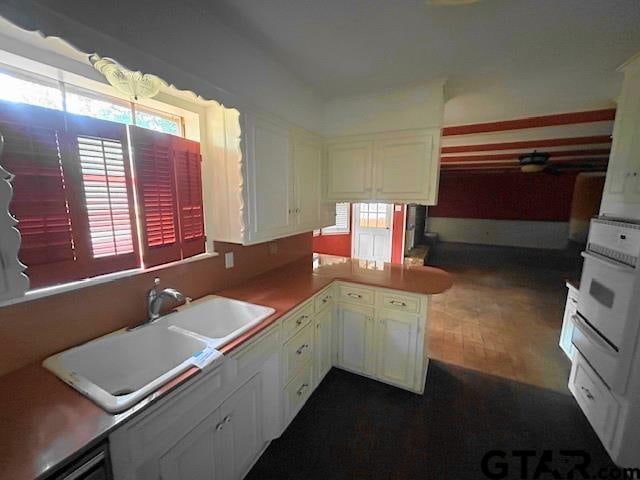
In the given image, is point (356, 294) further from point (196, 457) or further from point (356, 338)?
point (196, 457)

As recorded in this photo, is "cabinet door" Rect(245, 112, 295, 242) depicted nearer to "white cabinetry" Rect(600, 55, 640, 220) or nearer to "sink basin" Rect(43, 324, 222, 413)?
"sink basin" Rect(43, 324, 222, 413)

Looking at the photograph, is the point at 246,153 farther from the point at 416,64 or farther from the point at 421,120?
the point at 421,120

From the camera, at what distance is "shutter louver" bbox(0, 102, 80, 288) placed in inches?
40.5

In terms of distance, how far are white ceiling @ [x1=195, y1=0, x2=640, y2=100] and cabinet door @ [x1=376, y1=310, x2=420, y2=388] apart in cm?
181

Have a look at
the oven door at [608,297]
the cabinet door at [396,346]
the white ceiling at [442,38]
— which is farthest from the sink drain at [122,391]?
the oven door at [608,297]

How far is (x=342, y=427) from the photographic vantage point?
71.8 inches

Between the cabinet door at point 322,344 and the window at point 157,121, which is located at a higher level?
the window at point 157,121

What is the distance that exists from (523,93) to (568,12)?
1069mm

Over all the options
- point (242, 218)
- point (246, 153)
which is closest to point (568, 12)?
point (246, 153)

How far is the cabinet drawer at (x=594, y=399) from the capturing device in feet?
5.34

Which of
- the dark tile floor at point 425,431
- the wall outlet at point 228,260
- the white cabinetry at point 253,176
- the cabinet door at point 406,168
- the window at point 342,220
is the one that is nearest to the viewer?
the dark tile floor at point 425,431

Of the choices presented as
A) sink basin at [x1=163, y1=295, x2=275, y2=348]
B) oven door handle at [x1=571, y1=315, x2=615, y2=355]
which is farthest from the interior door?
sink basin at [x1=163, y1=295, x2=275, y2=348]

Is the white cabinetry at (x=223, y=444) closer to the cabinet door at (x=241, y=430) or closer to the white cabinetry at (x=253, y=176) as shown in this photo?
the cabinet door at (x=241, y=430)

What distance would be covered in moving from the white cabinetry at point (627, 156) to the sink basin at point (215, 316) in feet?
7.68
